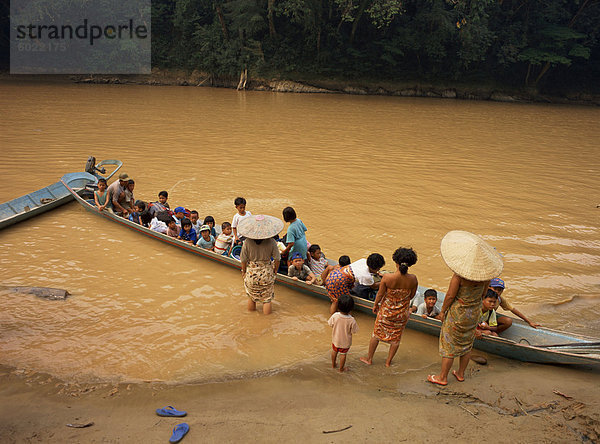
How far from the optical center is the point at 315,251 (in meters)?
5.61

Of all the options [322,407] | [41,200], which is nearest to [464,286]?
[322,407]

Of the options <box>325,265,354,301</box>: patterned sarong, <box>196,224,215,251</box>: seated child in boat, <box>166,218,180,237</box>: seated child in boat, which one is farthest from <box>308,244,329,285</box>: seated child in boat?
<box>166,218,180,237</box>: seated child in boat

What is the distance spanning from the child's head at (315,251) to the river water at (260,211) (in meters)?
0.56

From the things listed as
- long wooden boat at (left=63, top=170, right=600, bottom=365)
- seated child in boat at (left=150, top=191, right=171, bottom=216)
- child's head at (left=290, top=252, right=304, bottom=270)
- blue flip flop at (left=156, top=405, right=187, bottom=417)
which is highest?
seated child in boat at (left=150, top=191, right=171, bottom=216)

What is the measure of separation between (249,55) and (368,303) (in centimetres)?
2605

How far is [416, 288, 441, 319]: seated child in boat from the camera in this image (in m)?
4.65

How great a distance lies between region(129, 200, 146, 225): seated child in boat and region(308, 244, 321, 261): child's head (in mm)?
3225

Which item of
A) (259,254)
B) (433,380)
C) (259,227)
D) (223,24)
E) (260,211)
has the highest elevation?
(223,24)

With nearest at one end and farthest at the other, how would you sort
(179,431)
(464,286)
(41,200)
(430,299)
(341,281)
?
(179,431), (464,286), (430,299), (341,281), (41,200)

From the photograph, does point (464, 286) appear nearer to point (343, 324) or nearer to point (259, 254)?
point (343, 324)

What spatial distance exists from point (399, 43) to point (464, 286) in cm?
2745

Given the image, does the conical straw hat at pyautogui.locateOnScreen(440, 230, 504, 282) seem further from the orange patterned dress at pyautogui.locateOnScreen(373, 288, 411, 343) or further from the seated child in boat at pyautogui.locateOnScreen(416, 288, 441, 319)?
the seated child in boat at pyautogui.locateOnScreen(416, 288, 441, 319)

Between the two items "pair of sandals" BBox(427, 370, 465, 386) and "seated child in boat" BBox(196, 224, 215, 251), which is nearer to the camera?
"pair of sandals" BBox(427, 370, 465, 386)

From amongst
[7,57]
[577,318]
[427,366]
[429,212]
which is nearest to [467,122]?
[429,212]
